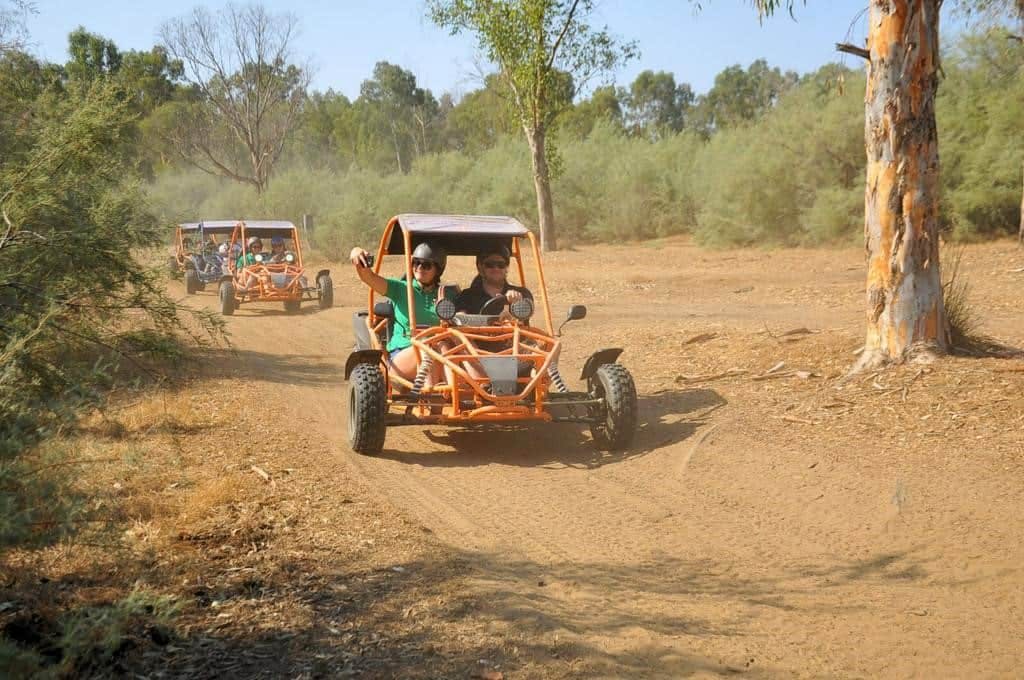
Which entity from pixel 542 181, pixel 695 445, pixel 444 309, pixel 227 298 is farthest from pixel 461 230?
pixel 542 181

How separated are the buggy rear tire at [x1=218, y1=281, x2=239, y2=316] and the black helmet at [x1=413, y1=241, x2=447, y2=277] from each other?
28.8 feet

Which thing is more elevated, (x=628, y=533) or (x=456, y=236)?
(x=456, y=236)

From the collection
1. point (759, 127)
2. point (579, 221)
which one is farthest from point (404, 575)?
point (579, 221)

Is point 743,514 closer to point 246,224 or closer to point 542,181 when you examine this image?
point 246,224

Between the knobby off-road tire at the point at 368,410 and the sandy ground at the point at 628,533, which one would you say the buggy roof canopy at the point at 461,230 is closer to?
the knobby off-road tire at the point at 368,410

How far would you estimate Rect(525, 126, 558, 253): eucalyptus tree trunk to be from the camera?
27109 millimetres

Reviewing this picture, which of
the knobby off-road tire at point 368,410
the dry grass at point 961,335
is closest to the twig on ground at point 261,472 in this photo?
the knobby off-road tire at point 368,410

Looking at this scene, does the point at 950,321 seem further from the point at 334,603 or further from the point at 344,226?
the point at 344,226

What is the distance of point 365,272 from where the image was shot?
26.1 feet

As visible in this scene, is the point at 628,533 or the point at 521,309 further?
the point at 521,309

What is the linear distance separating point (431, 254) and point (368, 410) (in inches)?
73.5

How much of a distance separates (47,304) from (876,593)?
4018mm

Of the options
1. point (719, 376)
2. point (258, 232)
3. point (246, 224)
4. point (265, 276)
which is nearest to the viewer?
point (719, 376)

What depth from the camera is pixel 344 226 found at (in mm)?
29281
